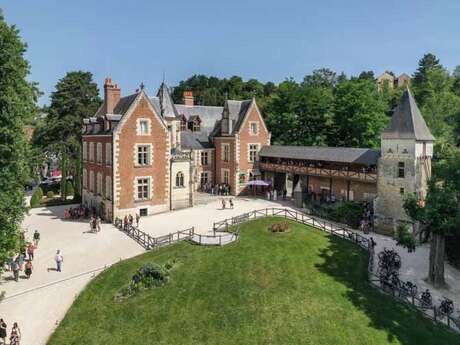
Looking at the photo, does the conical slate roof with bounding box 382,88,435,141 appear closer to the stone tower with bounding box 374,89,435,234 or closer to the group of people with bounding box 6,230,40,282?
the stone tower with bounding box 374,89,435,234

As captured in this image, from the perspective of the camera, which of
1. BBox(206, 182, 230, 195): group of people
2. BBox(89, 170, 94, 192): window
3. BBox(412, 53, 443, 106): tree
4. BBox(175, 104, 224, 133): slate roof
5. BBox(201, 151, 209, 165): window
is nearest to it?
BBox(89, 170, 94, 192): window

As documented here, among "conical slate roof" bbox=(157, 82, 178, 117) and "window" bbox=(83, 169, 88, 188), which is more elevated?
"conical slate roof" bbox=(157, 82, 178, 117)

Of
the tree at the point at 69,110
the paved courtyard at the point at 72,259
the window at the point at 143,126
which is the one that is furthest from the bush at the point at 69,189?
the window at the point at 143,126

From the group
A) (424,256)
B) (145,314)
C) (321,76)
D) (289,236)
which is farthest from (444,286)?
(321,76)

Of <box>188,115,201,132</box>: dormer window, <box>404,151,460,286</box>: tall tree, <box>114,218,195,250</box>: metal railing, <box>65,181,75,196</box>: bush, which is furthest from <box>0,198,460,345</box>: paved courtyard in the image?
<box>188,115,201,132</box>: dormer window

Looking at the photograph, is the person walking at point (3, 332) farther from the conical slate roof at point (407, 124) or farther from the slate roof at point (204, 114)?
the slate roof at point (204, 114)

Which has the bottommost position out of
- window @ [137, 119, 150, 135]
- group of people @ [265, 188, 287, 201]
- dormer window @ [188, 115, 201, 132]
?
group of people @ [265, 188, 287, 201]

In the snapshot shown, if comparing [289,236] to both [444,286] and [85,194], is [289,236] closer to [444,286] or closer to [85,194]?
[444,286]

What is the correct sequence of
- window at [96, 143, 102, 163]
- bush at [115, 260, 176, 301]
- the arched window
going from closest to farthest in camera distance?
bush at [115, 260, 176, 301] < window at [96, 143, 102, 163] < the arched window
